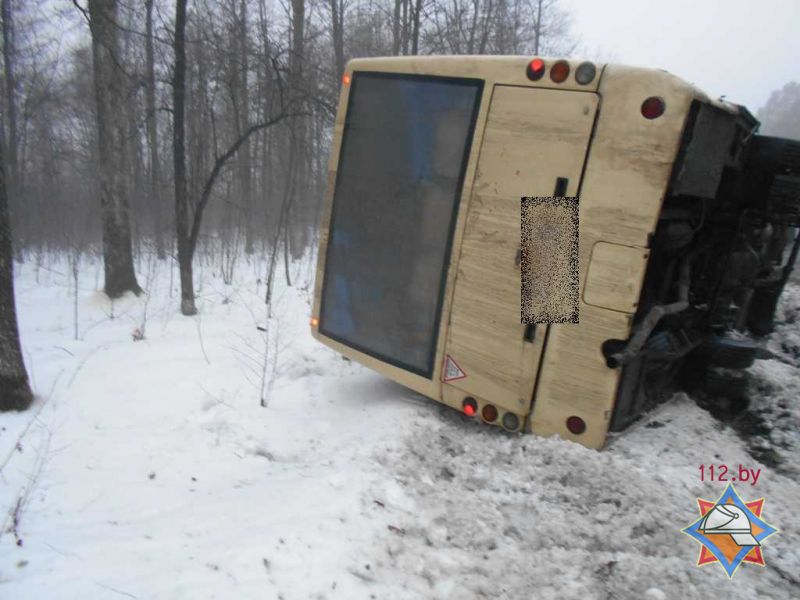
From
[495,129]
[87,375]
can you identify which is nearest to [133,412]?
[87,375]

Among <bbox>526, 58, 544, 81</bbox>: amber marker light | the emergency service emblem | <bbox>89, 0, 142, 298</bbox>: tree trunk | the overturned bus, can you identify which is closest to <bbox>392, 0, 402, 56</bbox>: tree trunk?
<bbox>89, 0, 142, 298</bbox>: tree trunk

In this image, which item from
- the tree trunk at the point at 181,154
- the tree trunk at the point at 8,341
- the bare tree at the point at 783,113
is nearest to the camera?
the tree trunk at the point at 8,341

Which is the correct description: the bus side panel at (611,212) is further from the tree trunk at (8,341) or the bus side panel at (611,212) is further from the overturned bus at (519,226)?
the tree trunk at (8,341)

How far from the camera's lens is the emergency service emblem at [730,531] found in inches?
87.8

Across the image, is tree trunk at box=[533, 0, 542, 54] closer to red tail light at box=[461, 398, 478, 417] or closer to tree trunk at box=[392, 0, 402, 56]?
tree trunk at box=[392, 0, 402, 56]

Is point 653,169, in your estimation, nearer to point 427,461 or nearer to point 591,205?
point 591,205

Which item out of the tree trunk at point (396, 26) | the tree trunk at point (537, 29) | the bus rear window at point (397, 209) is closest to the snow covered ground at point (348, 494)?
the bus rear window at point (397, 209)

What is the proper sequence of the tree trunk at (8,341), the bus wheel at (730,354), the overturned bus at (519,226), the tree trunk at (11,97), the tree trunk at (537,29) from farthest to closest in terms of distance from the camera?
1. the tree trunk at (537,29)
2. the tree trunk at (11,97)
3. the tree trunk at (8,341)
4. the bus wheel at (730,354)
5. the overturned bus at (519,226)

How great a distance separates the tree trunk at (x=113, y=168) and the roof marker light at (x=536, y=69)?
25.5ft

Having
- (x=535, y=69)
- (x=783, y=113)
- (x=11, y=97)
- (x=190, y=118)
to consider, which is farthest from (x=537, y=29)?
(x=783, y=113)

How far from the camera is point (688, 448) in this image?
3170 millimetres

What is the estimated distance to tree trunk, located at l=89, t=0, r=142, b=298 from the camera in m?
8.23

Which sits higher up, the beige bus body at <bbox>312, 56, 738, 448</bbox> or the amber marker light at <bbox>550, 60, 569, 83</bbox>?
the amber marker light at <bbox>550, 60, 569, 83</bbox>

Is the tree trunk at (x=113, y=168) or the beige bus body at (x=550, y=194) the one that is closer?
the beige bus body at (x=550, y=194)
